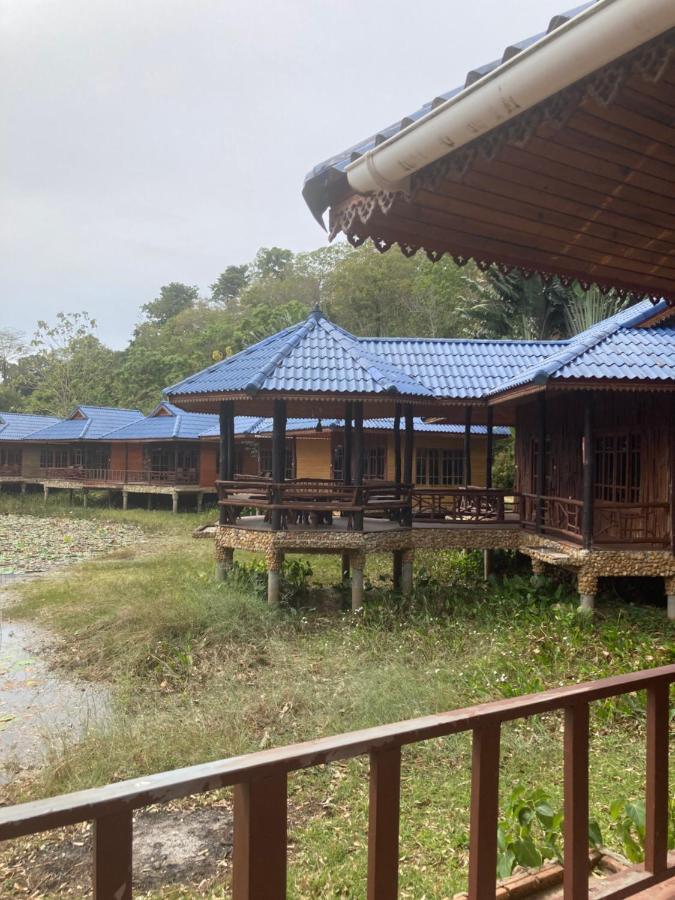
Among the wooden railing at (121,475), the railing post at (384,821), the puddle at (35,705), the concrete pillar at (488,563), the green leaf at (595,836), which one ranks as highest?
the railing post at (384,821)

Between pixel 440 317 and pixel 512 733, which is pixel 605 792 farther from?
pixel 440 317

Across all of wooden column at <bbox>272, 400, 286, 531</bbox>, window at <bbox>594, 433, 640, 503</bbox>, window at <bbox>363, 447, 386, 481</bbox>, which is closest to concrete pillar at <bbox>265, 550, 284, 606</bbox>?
wooden column at <bbox>272, 400, 286, 531</bbox>

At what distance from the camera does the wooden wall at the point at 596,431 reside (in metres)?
10.2

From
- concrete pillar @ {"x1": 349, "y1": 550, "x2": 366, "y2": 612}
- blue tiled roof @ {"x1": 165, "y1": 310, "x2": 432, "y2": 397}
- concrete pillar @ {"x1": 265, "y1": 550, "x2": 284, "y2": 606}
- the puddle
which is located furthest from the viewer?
concrete pillar @ {"x1": 349, "y1": 550, "x2": 366, "y2": 612}

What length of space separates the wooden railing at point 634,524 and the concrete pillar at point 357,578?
3750 mm

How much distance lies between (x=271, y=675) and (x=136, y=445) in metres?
23.9

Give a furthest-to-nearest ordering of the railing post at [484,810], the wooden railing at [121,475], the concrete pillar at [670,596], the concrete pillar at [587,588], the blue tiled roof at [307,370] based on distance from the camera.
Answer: the wooden railing at [121,475], the blue tiled roof at [307,370], the concrete pillar at [587,588], the concrete pillar at [670,596], the railing post at [484,810]

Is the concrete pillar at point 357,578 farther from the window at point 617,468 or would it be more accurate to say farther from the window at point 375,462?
the window at point 375,462

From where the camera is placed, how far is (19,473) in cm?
3575

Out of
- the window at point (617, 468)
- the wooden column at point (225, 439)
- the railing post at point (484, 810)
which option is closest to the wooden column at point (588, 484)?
the window at point (617, 468)

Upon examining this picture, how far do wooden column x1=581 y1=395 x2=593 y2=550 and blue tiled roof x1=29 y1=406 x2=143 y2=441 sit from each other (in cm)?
2613

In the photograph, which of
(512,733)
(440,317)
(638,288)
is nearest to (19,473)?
(440,317)

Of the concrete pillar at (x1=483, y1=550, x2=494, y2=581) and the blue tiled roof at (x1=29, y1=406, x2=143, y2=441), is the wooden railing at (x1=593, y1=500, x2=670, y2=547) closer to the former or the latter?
the concrete pillar at (x1=483, y1=550, x2=494, y2=581)

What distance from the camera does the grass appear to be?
496 centimetres
